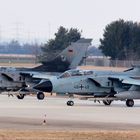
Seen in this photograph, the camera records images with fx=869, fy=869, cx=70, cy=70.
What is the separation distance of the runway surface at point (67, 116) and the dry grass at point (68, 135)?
Answer: 1.82 m

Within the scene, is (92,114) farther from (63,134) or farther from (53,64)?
(53,64)

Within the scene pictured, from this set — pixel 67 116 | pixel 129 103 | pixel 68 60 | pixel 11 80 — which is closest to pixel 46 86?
pixel 129 103

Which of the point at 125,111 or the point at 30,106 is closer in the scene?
the point at 125,111

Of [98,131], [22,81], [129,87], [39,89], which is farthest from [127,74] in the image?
[98,131]

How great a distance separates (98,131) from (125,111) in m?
10.6

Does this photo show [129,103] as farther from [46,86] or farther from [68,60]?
[68,60]

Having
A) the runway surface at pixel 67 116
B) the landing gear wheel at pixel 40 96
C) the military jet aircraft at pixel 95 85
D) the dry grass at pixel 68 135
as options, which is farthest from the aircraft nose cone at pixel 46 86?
the dry grass at pixel 68 135

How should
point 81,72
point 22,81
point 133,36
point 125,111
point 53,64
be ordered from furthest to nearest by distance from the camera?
point 133,36 < point 53,64 < point 22,81 < point 81,72 < point 125,111

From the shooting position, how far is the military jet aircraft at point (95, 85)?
42.2 m

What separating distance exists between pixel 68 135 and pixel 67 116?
327 inches

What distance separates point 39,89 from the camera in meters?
44.6

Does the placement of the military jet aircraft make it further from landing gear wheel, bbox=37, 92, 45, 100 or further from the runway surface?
landing gear wheel, bbox=37, 92, 45, 100

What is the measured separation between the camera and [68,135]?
25.5 m

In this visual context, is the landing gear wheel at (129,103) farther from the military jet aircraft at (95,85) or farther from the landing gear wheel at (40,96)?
the landing gear wheel at (40,96)
